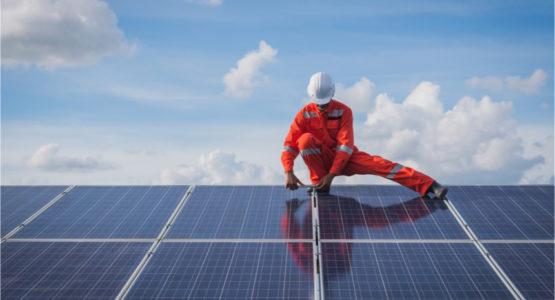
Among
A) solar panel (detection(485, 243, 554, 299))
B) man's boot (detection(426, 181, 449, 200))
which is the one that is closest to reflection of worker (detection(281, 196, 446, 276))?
man's boot (detection(426, 181, 449, 200))

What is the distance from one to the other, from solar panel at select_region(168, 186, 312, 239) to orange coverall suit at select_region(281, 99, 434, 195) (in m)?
0.60

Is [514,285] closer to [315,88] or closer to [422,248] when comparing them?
[422,248]

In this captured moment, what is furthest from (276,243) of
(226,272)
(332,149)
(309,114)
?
(309,114)

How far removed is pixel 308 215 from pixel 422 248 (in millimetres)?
1666

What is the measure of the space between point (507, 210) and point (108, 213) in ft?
20.1

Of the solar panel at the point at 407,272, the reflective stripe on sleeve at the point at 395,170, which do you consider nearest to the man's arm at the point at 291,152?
the reflective stripe on sleeve at the point at 395,170

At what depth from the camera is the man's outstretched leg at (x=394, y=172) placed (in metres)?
7.95


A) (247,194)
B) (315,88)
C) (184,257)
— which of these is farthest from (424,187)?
(184,257)

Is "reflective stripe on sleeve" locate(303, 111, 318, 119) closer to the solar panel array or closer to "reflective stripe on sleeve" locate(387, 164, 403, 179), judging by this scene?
the solar panel array

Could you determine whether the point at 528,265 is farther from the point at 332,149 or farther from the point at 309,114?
the point at 309,114

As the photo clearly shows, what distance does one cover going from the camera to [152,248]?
6.53 metres

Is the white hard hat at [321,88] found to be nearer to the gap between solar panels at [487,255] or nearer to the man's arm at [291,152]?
the man's arm at [291,152]

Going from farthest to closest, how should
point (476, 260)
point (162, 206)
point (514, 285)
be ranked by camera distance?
point (162, 206)
point (476, 260)
point (514, 285)

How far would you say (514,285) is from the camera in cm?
565
